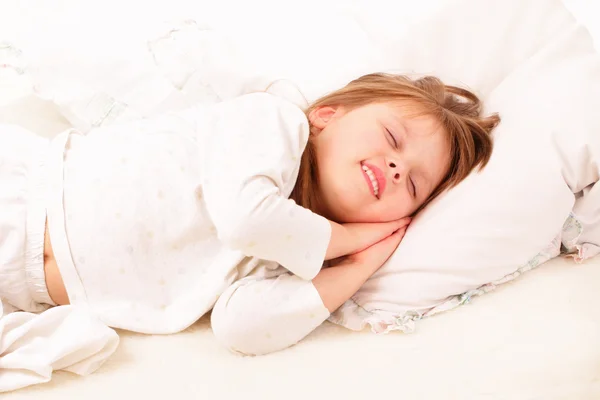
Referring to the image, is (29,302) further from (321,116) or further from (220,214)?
(321,116)

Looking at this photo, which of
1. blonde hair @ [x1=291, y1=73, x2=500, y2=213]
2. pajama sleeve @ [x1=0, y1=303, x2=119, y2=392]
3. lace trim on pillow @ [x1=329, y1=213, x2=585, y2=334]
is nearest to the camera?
pajama sleeve @ [x1=0, y1=303, x2=119, y2=392]

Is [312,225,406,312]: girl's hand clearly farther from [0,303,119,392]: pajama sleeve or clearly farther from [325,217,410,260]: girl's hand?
[0,303,119,392]: pajama sleeve

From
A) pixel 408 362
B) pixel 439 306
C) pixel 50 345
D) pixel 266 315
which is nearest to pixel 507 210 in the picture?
pixel 439 306

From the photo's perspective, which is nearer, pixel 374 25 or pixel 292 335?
pixel 292 335

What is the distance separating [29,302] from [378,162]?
58cm

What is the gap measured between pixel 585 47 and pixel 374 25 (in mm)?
435

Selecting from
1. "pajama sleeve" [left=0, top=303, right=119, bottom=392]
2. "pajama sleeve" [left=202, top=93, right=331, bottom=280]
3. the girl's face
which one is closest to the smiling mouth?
the girl's face

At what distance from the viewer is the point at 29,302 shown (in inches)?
40.4

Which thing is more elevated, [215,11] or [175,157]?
[215,11]

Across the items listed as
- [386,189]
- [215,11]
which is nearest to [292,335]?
[386,189]

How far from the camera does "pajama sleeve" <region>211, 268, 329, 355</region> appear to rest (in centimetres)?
93

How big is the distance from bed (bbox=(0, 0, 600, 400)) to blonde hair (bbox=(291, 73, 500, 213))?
0.22 meters

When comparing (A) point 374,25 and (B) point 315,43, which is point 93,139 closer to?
(B) point 315,43

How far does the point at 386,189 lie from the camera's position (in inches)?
41.1
